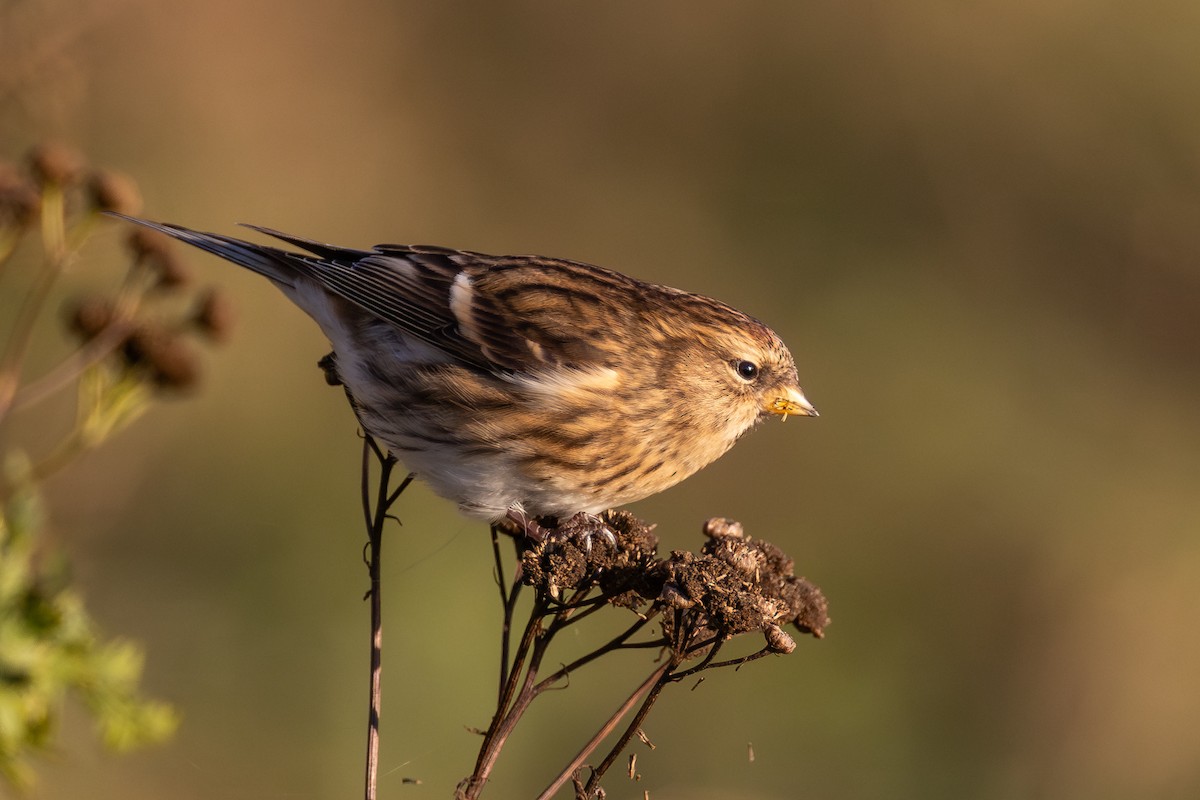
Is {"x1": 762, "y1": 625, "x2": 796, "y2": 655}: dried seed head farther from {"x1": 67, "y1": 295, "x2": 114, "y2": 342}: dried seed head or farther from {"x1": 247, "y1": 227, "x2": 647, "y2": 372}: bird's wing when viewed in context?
{"x1": 67, "y1": 295, "x2": 114, "y2": 342}: dried seed head

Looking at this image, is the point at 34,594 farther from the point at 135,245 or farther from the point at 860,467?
the point at 860,467

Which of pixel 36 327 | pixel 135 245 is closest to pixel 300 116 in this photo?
pixel 36 327

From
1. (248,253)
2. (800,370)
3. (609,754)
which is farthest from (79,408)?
(800,370)

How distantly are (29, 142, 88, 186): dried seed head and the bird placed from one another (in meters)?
0.33

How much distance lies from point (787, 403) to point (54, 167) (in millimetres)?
2445

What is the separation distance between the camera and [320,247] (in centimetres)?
459

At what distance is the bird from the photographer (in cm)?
411

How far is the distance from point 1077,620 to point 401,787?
4.10m

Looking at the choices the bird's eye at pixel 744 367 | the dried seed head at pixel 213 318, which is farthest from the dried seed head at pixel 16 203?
the bird's eye at pixel 744 367

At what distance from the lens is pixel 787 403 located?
4.57 meters

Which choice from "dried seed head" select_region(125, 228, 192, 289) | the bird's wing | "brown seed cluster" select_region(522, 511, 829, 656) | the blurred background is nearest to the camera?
"brown seed cluster" select_region(522, 511, 829, 656)

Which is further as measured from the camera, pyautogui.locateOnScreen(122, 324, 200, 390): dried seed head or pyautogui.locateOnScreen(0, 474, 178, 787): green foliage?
pyautogui.locateOnScreen(122, 324, 200, 390): dried seed head

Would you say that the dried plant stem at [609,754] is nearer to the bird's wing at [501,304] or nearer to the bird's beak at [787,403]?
the bird's wing at [501,304]

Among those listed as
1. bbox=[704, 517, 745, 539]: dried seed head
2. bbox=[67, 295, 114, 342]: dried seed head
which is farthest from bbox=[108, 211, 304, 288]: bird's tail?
bbox=[704, 517, 745, 539]: dried seed head
